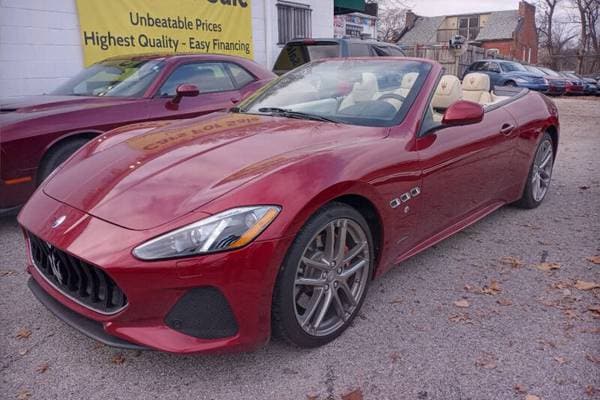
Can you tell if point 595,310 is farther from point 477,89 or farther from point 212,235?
point 477,89

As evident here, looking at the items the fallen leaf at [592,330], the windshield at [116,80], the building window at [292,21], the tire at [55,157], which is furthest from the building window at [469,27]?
the fallen leaf at [592,330]

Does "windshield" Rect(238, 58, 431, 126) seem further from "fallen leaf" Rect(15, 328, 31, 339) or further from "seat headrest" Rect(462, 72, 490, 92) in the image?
"fallen leaf" Rect(15, 328, 31, 339)

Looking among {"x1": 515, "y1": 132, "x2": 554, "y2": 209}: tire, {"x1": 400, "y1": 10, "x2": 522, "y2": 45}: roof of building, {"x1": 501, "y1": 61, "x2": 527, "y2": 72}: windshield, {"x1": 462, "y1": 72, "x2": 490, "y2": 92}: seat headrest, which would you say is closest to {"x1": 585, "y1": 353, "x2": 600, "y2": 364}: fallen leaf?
{"x1": 515, "y1": 132, "x2": 554, "y2": 209}: tire

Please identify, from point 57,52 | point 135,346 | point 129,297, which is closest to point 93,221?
point 129,297

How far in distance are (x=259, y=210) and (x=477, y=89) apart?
334 centimetres

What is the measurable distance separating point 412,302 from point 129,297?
1676 mm

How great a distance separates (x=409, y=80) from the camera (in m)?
3.20

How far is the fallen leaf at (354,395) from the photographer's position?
82.3 inches

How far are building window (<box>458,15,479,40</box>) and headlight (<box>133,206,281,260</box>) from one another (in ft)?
194

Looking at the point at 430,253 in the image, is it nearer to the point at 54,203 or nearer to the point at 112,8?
the point at 54,203

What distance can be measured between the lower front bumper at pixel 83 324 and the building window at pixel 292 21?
10.4m

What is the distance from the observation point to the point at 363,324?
8.73 ft

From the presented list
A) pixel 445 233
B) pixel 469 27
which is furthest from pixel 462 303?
pixel 469 27

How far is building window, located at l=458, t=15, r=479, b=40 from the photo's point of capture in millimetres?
55800
